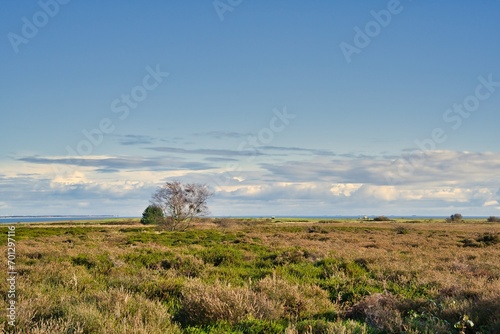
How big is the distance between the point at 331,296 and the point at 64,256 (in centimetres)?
1146

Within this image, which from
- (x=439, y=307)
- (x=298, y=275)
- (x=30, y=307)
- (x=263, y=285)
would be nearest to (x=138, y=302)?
(x=30, y=307)

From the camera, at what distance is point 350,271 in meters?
12.7

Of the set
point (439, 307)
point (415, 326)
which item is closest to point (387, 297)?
point (439, 307)

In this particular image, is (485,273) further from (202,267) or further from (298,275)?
(202,267)

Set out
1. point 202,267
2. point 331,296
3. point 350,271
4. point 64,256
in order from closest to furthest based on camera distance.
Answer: point 331,296
point 350,271
point 202,267
point 64,256

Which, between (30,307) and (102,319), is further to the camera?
(30,307)

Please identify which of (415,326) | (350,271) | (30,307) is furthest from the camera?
(350,271)

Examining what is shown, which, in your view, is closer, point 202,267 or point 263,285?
point 263,285

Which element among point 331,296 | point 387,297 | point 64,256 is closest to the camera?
point 387,297

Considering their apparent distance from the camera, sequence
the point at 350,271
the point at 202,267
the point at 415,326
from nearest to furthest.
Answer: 1. the point at 415,326
2. the point at 350,271
3. the point at 202,267

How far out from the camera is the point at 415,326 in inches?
235

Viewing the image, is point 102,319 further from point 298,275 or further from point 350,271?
point 350,271

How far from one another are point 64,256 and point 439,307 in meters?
14.0

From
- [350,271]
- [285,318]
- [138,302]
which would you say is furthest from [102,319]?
[350,271]
